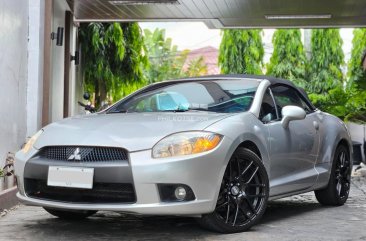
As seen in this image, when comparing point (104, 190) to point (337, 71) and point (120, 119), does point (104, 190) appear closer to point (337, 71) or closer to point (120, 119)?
point (120, 119)

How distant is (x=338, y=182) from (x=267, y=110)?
67.0 inches

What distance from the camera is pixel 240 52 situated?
103ft

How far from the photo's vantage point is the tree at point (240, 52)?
31.1 metres

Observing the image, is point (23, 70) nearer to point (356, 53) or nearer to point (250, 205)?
point (250, 205)

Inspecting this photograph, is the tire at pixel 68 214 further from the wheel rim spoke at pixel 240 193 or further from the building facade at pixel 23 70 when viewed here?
the building facade at pixel 23 70

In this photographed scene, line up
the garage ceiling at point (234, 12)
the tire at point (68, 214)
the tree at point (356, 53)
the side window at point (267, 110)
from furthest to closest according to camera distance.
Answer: the tree at point (356, 53), the garage ceiling at point (234, 12), the side window at point (267, 110), the tire at point (68, 214)

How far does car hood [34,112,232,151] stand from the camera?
4.79 m

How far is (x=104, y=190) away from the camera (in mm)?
4715

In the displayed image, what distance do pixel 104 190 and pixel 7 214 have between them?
1.95 metres

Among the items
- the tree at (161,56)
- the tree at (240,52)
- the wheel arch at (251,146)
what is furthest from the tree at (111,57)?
the tree at (161,56)

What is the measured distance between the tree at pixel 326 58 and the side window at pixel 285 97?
23.8 meters

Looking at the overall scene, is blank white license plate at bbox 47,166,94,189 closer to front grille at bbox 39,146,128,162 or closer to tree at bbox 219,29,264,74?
front grille at bbox 39,146,128,162

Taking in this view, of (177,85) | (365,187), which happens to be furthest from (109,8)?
(177,85)

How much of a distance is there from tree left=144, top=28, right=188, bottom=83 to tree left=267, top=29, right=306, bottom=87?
2580 centimetres
